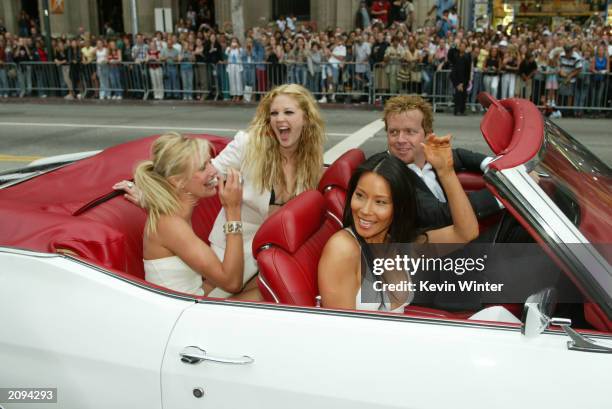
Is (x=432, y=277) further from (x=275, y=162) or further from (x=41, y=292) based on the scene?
(x=41, y=292)

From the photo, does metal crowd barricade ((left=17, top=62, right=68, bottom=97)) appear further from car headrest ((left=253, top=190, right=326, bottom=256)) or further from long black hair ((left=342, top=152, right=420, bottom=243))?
long black hair ((left=342, top=152, right=420, bottom=243))

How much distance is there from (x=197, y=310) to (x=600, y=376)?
129 centimetres

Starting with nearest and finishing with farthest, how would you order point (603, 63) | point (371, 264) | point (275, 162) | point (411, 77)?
point (371, 264)
point (275, 162)
point (603, 63)
point (411, 77)

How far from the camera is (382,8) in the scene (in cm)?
2611

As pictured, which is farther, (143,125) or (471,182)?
(143,125)

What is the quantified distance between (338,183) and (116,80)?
14555 mm

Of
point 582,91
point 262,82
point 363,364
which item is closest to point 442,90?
point 582,91

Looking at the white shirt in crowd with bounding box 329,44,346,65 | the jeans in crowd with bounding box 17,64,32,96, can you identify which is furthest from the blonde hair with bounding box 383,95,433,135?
the jeans in crowd with bounding box 17,64,32,96

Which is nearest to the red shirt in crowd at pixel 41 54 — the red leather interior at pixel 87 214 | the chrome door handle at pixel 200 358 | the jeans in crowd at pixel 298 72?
the jeans in crowd at pixel 298 72

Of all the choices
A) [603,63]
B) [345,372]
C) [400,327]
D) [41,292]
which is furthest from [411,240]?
[603,63]

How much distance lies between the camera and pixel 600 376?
5.72 ft

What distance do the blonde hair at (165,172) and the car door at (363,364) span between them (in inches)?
25.6

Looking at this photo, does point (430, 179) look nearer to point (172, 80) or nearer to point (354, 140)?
point (354, 140)

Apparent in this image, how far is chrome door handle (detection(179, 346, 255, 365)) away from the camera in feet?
6.36
